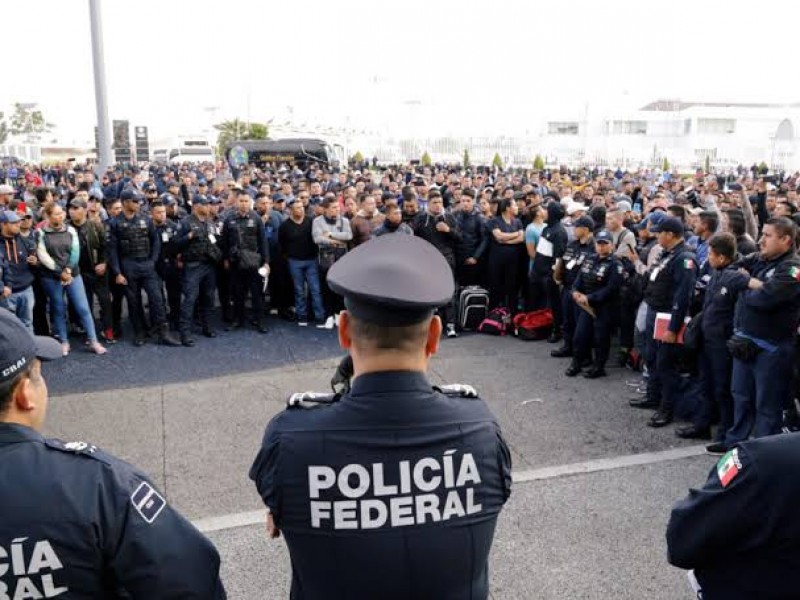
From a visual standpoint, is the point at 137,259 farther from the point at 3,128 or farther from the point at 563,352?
the point at 3,128

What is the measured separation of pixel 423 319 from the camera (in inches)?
66.3

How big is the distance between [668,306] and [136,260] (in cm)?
619

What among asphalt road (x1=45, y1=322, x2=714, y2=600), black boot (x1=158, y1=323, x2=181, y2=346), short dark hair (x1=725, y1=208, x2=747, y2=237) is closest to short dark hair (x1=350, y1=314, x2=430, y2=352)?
asphalt road (x1=45, y1=322, x2=714, y2=600)

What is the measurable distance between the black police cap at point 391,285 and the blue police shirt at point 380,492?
0.15 m

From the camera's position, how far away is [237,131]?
64.2 m

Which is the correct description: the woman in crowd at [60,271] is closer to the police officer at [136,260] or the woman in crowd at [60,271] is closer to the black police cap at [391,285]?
the police officer at [136,260]

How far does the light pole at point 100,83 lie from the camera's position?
13.7 m

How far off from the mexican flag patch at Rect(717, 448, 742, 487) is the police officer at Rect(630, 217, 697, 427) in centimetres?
461

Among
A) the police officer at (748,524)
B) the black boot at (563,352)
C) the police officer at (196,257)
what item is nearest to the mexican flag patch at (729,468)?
the police officer at (748,524)

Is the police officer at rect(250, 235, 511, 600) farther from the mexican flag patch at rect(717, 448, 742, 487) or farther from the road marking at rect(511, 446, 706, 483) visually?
the road marking at rect(511, 446, 706, 483)

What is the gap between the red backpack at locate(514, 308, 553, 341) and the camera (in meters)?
8.98

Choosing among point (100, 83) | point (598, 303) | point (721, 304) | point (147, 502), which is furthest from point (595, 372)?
point (100, 83)

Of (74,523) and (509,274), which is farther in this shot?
(509,274)

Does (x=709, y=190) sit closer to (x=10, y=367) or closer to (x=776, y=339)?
(x=776, y=339)
